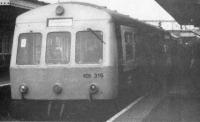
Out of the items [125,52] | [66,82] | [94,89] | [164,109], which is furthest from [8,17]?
[164,109]

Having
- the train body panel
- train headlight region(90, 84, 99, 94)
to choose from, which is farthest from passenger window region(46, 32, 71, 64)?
train headlight region(90, 84, 99, 94)

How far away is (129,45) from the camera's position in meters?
10.6

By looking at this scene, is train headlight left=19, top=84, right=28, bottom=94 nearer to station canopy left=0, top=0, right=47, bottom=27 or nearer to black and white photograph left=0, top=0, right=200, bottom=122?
black and white photograph left=0, top=0, right=200, bottom=122

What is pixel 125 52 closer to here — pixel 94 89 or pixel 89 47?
pixel 89 47

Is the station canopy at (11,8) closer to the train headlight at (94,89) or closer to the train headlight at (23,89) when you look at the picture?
the train headlight at (23,89)

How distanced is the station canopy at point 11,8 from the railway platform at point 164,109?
6.49 metres

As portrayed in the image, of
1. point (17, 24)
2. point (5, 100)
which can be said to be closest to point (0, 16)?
point (5, 100)

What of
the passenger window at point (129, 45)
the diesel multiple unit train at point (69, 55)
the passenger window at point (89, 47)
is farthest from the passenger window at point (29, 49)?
the passenger window at point (129, 45)

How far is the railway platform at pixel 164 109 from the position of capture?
8789 mm

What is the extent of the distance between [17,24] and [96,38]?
2050 mm

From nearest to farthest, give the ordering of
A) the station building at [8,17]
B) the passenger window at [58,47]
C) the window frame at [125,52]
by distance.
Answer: the passenger window at [58,47] → the window frame at [125,52] → the station building at [8,17]

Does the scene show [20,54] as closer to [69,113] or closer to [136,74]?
[69,113]

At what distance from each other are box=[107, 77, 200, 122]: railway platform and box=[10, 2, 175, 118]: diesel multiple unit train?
0.63 m

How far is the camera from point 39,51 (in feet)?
31.7
